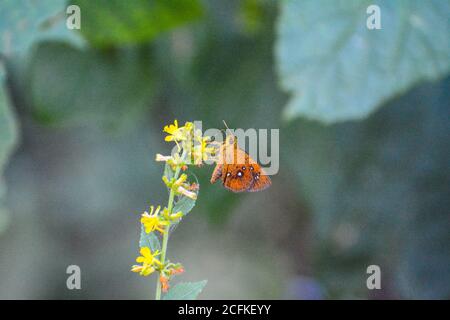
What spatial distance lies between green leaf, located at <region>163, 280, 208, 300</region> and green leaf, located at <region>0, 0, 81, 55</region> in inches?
21.3

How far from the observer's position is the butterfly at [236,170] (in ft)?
2.16

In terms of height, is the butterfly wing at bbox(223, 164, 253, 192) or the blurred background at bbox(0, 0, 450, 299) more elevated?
the blurred background at bbox(0, 0, 450, 299)

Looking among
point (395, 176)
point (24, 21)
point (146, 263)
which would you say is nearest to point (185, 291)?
point (146, 263)

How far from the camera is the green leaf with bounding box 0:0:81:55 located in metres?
0.97

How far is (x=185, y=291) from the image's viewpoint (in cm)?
55

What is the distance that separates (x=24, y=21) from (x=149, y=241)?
1.81 feet

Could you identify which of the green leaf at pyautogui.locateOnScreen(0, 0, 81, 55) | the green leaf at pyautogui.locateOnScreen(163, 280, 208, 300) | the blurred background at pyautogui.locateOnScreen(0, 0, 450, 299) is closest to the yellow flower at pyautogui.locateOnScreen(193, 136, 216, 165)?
the green leaf at pyautogui.locateOnScreen(163, 280, 208, 300)

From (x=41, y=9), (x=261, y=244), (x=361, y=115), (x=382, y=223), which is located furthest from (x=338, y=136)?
(x=41, y=9)

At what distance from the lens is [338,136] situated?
148 cm

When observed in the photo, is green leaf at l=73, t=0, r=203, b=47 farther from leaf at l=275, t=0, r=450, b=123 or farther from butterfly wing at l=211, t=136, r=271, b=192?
butterfly wing at l=211, t=136, r=271, b=192

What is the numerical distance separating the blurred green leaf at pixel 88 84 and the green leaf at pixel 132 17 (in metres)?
0.18

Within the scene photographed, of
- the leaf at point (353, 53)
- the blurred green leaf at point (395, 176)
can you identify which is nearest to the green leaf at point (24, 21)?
the leaf at point (353, 53)

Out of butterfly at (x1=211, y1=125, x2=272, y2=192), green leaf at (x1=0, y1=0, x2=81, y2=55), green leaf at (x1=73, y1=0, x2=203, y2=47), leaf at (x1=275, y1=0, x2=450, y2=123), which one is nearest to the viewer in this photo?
butterfly at (x1=211, y1=125, x2=272, y2=192)
